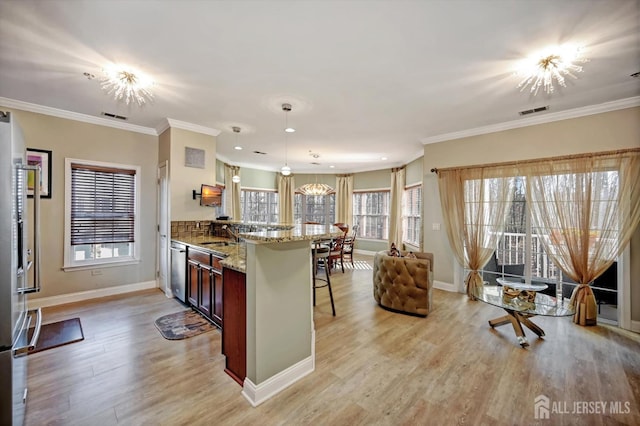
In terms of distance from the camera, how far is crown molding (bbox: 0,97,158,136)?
356 centimetres

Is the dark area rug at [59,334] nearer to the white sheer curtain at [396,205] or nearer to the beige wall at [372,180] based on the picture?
the white sheer curtain at [396,205]

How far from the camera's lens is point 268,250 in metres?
2.02

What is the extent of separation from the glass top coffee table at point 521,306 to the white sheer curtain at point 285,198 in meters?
6.64

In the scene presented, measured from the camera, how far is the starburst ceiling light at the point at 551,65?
2.33 m

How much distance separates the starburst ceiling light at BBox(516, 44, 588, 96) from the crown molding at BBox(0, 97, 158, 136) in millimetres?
5439

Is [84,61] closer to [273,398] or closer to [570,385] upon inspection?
[273,398]

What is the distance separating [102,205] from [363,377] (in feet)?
15.3

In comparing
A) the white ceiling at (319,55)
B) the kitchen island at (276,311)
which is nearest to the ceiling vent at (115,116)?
the white ceiling at (319,55)

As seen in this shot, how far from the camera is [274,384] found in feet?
6.77

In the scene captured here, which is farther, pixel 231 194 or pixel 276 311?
pixel 231 194

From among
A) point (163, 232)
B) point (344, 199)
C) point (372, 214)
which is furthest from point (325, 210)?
point (163, 232)

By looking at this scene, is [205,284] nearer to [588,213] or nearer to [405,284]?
[405,284]

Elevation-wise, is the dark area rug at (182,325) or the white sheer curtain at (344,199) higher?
the white sheer curtain at (344,199)

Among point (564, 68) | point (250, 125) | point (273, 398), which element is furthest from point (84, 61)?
point (564, 68)
